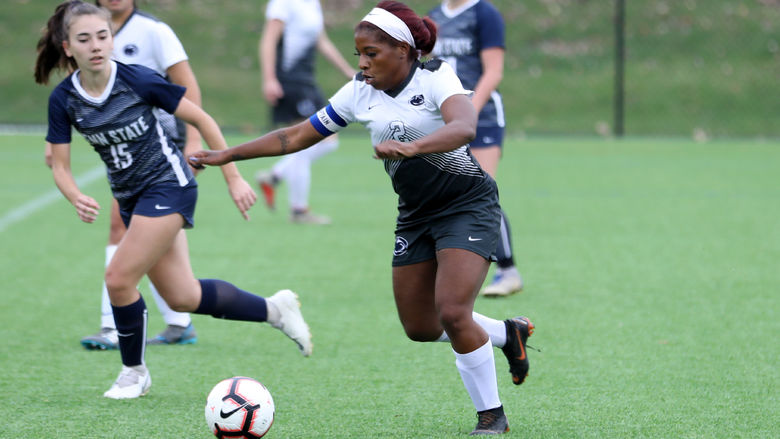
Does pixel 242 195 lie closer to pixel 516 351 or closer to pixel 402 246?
pixel 402 246

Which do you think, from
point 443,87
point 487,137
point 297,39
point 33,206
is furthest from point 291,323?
point 33,206

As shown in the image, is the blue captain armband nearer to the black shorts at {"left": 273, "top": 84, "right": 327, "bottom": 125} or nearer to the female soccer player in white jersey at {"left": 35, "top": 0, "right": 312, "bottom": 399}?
the female soccer player in white jersey at {"left": 35, "top": 0, "right": 312, "bottom": 399}

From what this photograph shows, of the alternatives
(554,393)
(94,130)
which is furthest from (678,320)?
(94,130)

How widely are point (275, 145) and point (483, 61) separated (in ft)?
8.69

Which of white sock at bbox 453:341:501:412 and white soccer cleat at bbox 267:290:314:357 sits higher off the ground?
white sock at bbox 453:341:501:412

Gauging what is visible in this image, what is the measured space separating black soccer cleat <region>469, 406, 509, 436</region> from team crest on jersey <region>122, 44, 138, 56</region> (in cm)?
256

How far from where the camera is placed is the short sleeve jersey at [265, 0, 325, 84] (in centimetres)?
1022

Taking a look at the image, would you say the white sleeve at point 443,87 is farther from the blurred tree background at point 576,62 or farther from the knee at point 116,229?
the blurred tree background at point 576,62

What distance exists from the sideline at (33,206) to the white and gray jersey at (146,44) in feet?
15.2

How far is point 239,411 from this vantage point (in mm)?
3967

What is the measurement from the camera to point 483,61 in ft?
21.7

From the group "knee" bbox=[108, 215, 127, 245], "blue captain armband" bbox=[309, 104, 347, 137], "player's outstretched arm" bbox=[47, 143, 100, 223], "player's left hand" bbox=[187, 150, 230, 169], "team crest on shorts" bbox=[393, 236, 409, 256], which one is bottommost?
"knee" bbox=[108, 215, 127, 245]

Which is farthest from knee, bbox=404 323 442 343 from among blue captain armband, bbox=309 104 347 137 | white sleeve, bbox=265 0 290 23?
white sleeve, bbox=265 0 290 23

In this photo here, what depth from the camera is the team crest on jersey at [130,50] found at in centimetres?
532
